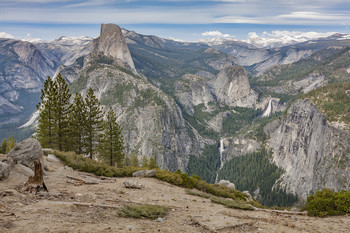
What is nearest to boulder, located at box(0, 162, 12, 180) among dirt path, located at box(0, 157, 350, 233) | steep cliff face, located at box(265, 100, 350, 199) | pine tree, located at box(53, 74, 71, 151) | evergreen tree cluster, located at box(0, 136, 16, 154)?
dirt path, located at box(0, 157, 350, 233)

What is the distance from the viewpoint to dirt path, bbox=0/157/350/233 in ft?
37.8

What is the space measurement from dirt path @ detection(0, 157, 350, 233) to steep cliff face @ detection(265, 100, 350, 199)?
423 feet

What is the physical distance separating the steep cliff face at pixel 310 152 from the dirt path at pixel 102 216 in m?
129

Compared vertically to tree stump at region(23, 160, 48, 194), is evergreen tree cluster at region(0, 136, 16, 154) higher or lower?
lower

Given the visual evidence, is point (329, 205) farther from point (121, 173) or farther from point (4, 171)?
point (4, 171)

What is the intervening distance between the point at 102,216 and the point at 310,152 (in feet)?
562

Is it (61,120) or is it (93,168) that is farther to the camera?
(61,120)

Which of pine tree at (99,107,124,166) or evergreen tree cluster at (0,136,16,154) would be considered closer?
pine tree at (99,107,124,166)

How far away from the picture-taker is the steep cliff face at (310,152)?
419 ft

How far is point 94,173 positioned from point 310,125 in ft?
552

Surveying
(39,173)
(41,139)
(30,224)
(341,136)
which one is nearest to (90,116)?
(41,139)

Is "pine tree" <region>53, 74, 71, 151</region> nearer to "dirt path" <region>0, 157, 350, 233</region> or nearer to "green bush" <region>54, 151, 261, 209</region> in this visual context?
"green bush" <region>54, 151, 261, 209</region>

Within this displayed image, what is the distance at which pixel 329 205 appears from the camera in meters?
19.2

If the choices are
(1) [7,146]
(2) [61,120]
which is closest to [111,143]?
(2) [61,120]
